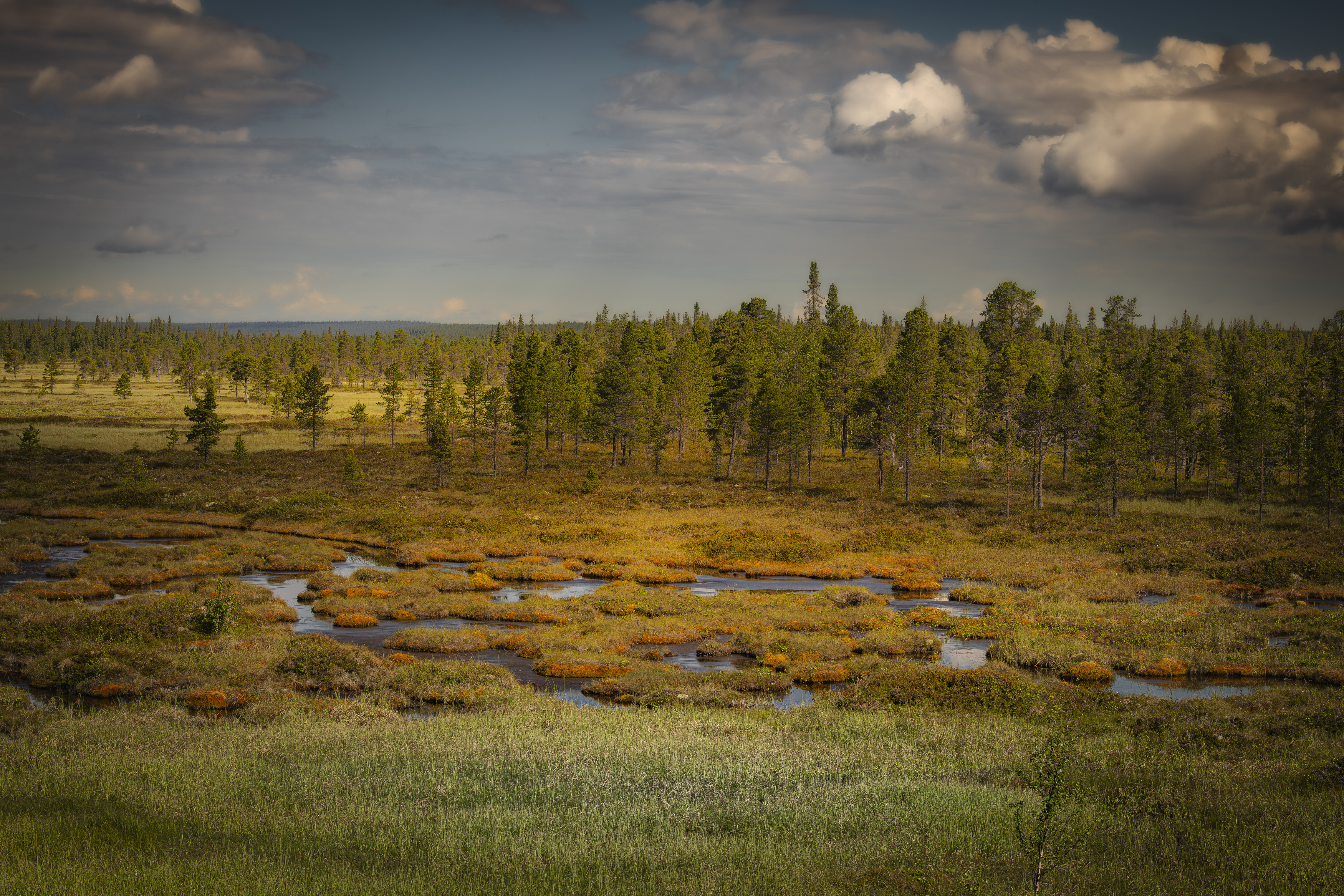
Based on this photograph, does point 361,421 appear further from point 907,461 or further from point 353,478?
point 907,461

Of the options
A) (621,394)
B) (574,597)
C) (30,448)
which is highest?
(621,394)

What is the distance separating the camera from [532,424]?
83125mm

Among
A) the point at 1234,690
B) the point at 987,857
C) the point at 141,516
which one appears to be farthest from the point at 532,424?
the point at 987,857

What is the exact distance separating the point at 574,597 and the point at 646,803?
24657 mm

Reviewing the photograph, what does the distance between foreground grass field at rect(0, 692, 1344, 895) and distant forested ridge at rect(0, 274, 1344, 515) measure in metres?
45.0

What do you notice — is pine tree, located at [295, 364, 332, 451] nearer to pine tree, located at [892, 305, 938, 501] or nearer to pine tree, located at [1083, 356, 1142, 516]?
pine tree, located at [892, 305, 938, 501]

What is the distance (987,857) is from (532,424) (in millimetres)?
76024

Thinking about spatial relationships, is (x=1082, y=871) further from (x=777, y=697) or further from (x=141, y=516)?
(x=141, y=516)

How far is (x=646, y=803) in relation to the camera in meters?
12.3

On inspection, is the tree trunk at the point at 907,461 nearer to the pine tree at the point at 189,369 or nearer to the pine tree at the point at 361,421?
the pine tree at the point at 361,421

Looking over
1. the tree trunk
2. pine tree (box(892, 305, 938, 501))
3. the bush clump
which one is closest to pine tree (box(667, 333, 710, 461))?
pine tree (box(892, 305, 938, 501))

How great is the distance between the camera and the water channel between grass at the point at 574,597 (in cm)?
2414

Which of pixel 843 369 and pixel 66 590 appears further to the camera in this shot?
pixel 843 369

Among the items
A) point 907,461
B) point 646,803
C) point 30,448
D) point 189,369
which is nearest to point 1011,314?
point 907,461
